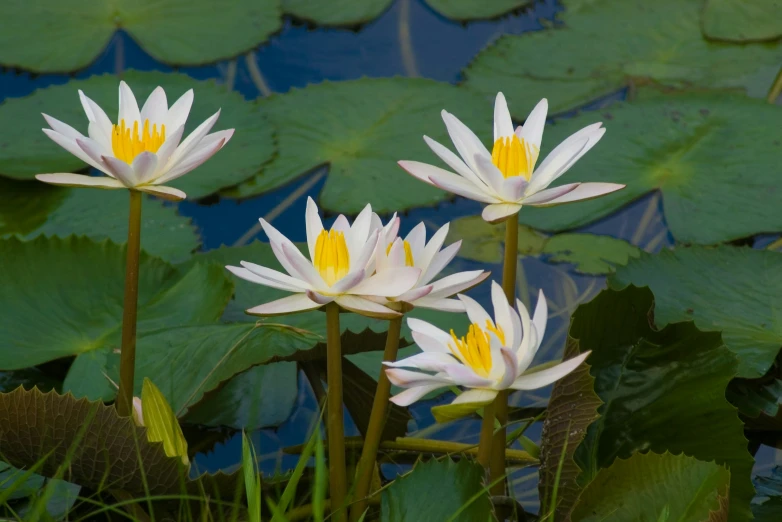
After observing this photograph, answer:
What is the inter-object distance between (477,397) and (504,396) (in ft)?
0.42

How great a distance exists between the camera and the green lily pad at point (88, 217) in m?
1.60

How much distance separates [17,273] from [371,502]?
0.73 m

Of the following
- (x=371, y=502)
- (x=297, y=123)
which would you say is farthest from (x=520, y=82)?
(x=371, y=502)

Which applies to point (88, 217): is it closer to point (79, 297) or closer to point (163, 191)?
point (79, 297)

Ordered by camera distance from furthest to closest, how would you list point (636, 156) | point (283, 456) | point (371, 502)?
point (636, 156)
point (283, 456)
point (371, 502)

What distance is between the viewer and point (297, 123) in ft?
6.35

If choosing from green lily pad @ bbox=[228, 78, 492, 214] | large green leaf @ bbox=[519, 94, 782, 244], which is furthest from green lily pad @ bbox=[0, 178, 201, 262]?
large green leaf @ bbox=[519, 94, 782, 244]

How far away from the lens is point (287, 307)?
81 centimetres

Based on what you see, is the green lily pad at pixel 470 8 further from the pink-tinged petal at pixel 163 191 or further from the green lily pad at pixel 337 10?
the pink-tinged petal at pixel 163 191

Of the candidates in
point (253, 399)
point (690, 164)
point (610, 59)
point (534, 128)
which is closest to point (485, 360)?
point (534, 128)

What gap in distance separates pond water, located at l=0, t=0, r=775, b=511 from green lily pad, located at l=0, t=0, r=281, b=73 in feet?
0.11

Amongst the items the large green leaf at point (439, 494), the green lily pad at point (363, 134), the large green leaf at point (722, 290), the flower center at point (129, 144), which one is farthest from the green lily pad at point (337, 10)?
the large green leaf at point (439, 494)

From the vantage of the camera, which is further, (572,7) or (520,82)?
(572,7)

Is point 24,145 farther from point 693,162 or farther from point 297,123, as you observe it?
point 693,162
